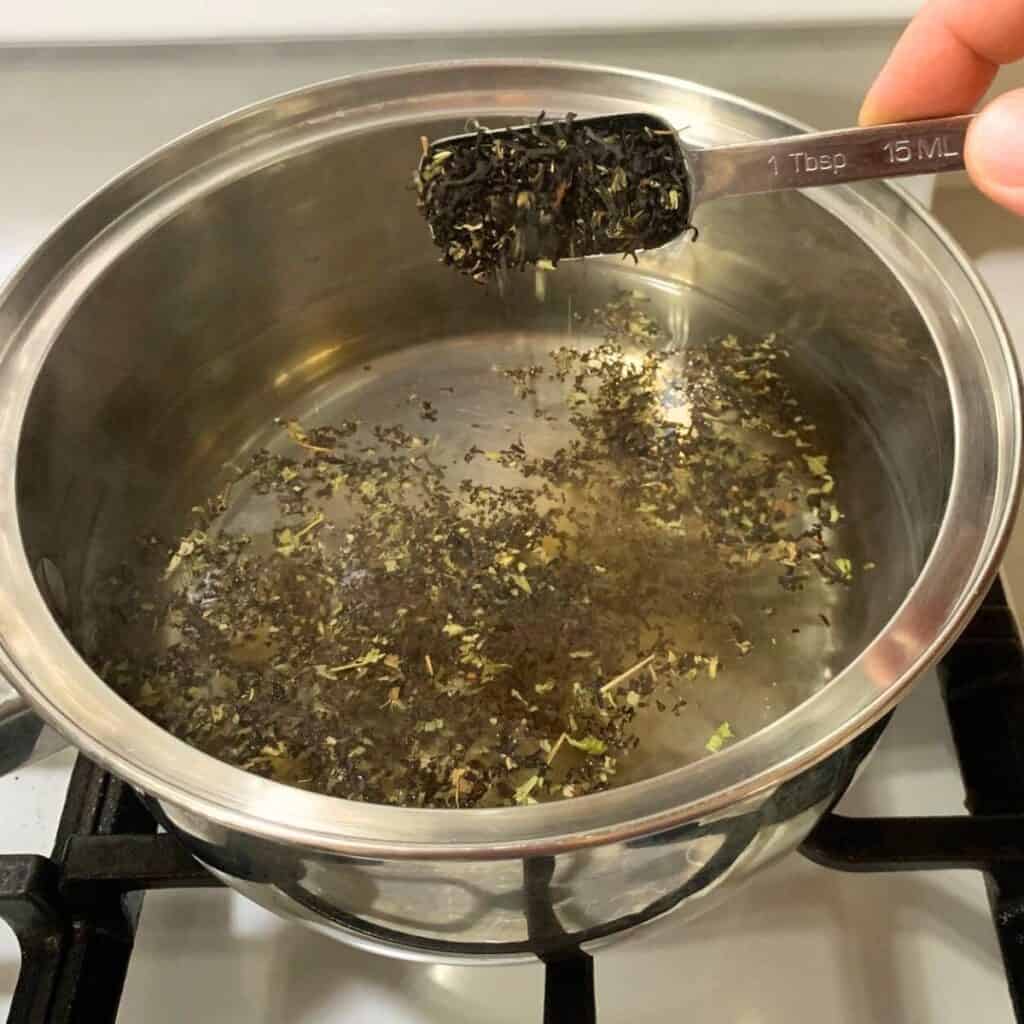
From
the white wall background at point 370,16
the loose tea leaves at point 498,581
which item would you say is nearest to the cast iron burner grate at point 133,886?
the loose tea leaves at point 498,581

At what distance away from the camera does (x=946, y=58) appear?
64 centimetres

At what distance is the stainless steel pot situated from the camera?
421mm

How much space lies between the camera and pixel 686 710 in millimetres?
697

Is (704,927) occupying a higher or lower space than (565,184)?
lower

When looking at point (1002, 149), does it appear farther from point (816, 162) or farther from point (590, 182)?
point (590, 182)

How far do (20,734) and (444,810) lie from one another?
0.23m

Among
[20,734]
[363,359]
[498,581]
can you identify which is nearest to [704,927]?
[498,581]

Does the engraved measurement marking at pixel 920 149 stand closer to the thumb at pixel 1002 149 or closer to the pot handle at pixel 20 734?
the thumb at pixel 1002 149

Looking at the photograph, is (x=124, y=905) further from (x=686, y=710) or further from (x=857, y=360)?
(x=857, y=360)

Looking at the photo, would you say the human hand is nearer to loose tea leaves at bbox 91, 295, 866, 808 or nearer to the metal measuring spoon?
the metal measuring spoon

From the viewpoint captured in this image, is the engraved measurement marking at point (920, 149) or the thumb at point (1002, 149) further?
the engraved measurement marking at point (920, 149)

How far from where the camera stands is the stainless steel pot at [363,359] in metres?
0.42

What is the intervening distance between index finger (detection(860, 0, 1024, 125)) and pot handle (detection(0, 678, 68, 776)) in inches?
24.2

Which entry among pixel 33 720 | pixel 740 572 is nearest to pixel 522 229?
pixel 740 572
